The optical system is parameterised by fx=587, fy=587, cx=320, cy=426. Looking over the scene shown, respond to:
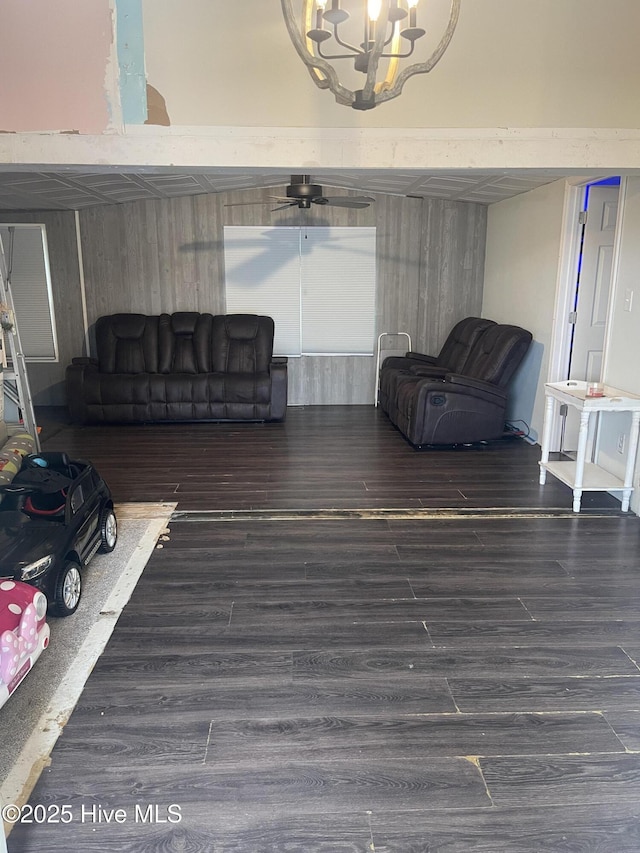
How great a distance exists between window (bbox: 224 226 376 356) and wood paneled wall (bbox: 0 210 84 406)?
1.70 m

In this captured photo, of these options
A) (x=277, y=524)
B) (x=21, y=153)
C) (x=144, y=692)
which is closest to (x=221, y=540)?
(x=277, y=524)

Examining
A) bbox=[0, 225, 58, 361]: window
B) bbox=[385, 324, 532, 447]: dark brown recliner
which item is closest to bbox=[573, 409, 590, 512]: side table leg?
bbox=[385, 324, 532, 447]: dark brown recliner

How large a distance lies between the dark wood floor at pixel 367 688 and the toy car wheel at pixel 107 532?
310mm

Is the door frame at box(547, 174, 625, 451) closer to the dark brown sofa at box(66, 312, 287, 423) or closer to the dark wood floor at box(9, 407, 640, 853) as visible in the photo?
the dark wood floor at box(9, 407, 640, 853)

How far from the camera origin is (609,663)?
2.29 m

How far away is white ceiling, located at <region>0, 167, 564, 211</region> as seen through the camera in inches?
200

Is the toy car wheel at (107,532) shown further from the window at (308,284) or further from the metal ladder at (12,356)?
the window at (308,284)

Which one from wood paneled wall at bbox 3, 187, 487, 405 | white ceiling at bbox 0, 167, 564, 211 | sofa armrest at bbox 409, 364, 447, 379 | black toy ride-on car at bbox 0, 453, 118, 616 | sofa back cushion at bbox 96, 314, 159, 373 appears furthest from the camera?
wood paneled wall at bbox 3, 187, 487, 405

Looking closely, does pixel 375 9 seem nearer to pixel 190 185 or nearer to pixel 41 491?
pixel 41 491

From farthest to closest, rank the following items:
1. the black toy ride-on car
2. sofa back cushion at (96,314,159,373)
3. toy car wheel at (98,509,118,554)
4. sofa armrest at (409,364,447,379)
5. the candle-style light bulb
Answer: sofa back cushion at (96,314,159,373) → sofa armrest at (409,364,447,379) → toy car wheel at (98,509,118,554) → the black toy ride-on car → the candle-style light bulb

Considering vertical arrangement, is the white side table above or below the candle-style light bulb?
below

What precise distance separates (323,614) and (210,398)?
3833 millimetres

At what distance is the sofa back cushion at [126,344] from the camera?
20.9 feet

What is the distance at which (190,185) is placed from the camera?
233 inches
